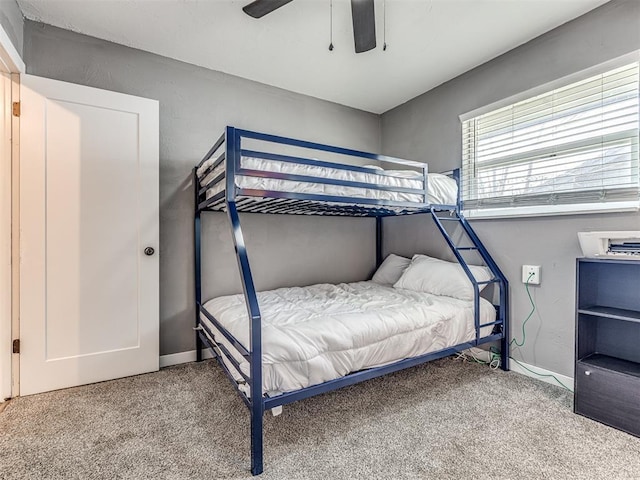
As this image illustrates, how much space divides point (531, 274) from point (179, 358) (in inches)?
105

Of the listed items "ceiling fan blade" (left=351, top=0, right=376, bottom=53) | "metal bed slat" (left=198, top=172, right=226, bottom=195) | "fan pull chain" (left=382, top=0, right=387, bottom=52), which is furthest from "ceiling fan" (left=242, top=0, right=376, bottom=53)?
"metal bed slat" (left=198, top=172, right=226, bottom=195)

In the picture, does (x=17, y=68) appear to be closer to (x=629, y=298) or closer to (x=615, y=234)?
(x=615, y=234)

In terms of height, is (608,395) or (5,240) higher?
(5,240)

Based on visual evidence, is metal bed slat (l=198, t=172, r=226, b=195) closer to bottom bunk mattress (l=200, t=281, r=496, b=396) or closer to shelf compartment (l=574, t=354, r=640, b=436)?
bottom bunk mattress (l=200, t=281, r=496, b=396)

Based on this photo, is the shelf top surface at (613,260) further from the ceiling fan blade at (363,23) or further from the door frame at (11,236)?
the door frame at (11,236)

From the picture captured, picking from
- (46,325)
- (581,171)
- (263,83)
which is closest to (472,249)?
(581,171)

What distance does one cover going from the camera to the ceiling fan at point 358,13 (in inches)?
60.9

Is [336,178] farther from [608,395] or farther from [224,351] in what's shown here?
[608,395]

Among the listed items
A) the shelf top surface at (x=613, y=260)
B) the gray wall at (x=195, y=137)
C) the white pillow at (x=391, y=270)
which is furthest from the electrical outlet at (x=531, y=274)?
the gray wall at (x=195, y=137)

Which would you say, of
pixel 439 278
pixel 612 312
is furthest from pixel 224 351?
pixel 612 312

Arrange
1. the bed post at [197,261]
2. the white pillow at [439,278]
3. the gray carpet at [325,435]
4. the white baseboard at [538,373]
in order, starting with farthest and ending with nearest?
the bed post at [197,261]
the white pillow at [439,278]
the white baseboard at [538,373]
the gray carpet at [325,435]

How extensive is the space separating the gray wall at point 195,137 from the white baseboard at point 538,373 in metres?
1.62

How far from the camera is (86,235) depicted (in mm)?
2076

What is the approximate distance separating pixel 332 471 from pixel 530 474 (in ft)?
2.64
